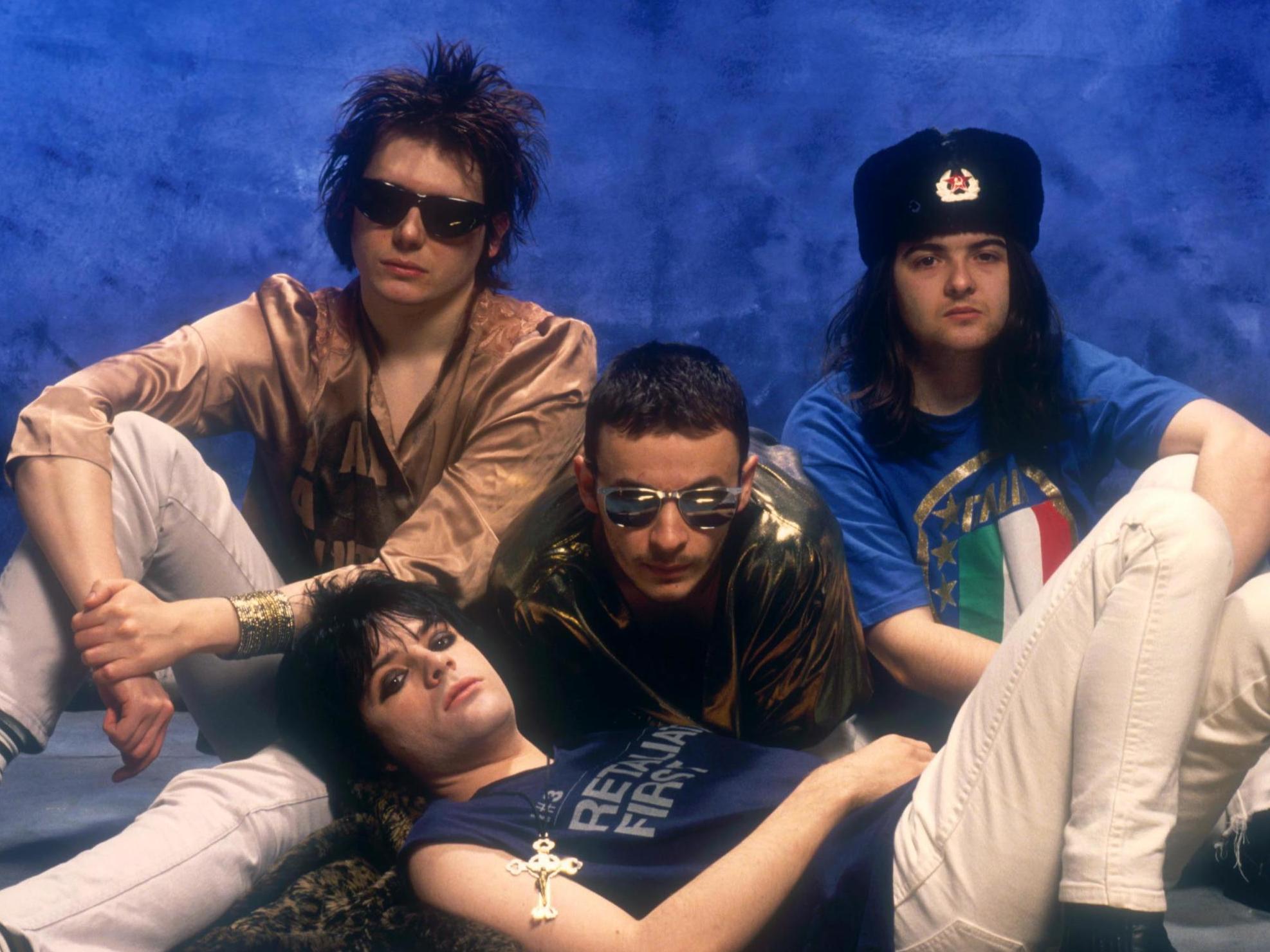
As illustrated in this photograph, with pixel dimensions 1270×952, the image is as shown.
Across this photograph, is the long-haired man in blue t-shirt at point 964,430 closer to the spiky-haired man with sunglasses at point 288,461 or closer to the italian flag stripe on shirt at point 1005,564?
the italian flag stripe on shirt at point 1005,564

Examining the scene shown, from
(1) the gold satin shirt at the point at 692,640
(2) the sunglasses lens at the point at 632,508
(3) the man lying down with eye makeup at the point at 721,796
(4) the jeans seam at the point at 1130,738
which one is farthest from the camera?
(1) the gold satin shirt at the point at 692,640

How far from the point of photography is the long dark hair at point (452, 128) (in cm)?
289

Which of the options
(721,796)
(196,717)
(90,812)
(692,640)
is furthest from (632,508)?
(90,812)

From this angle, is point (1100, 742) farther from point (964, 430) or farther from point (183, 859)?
point (183, 859)

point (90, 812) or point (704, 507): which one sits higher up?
point (704, 507)

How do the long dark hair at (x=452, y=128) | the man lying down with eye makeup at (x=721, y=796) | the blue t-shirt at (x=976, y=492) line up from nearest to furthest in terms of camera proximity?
the man lying down with eye makeup at (x=721, y=796) → the blue t-shirt at (x=976, y=492) → the long dark hair at (x=452, y=128)

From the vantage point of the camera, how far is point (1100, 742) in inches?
69.5

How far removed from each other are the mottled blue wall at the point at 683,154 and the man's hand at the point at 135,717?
173 centimetres

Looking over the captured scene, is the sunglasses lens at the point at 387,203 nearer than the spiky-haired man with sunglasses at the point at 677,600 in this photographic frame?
No

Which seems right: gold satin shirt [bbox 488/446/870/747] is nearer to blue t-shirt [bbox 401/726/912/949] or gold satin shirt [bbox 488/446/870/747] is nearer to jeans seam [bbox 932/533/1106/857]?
blue t-shirt [bbox 401/726/912/949]

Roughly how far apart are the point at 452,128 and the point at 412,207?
0.66ft

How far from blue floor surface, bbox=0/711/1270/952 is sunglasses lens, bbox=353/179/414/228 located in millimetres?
1281

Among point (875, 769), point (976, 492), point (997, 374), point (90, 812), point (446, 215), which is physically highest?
point (446, 215)

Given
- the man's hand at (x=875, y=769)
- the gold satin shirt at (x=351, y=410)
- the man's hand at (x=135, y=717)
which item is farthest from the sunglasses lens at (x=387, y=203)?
the man's hand at (x=875, y=769)
